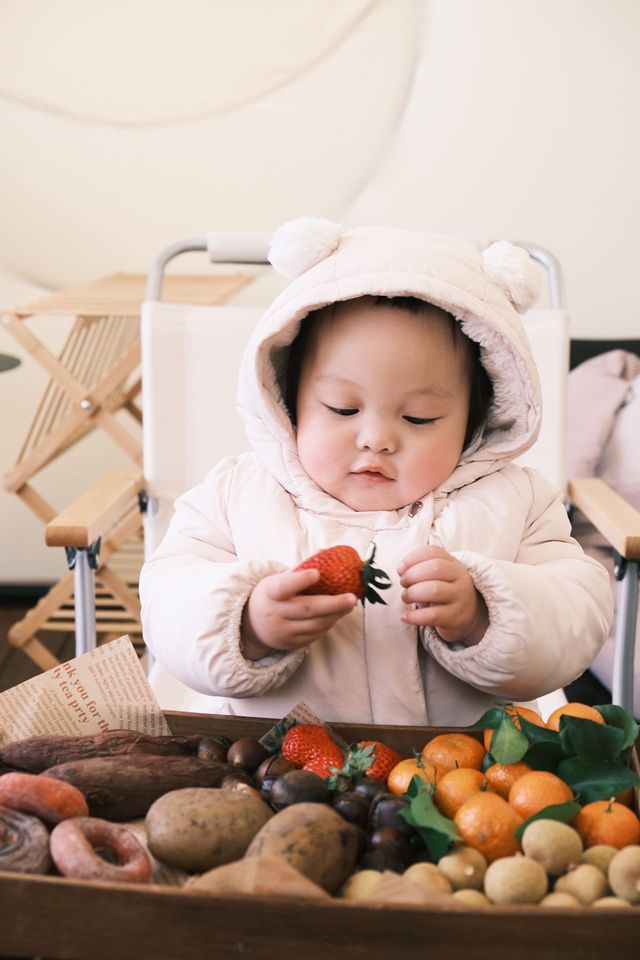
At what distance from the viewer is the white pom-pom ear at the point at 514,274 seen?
110 centimetres

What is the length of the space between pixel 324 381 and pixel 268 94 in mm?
2034

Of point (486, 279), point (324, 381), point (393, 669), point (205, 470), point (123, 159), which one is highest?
point (123, 159)

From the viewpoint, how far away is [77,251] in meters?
2.95

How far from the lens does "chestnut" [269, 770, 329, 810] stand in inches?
29.2

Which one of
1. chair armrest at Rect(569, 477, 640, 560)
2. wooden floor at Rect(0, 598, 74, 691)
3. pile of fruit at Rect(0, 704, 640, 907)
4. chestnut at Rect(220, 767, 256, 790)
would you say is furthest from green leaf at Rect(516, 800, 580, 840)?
wooden floor at Rect(0, 598, 74, 691)

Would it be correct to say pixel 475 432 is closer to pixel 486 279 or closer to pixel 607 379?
pixel 486 279

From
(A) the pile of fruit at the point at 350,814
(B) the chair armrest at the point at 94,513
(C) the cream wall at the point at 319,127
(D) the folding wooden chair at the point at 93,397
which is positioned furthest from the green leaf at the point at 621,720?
(C) the cream wall at the point at 319,127

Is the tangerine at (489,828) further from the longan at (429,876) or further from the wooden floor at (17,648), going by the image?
the wooden floor at (17,648)

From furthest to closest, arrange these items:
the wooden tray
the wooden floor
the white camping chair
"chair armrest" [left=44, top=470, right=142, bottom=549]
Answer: the wooden floor < the white camping chair < "chair armrest" [left=44, top=470, right=142, bottom=549] < the wooden tray

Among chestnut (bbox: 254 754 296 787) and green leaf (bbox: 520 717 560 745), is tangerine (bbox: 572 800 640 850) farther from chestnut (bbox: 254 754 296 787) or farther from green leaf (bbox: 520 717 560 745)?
chestnut (bbox: 254 754 296 787)

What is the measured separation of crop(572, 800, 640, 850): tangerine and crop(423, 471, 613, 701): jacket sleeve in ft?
0.84

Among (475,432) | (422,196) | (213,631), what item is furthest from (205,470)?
(422,196)

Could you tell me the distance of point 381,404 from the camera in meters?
1.04

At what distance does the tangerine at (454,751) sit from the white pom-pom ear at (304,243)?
0.52 metres
